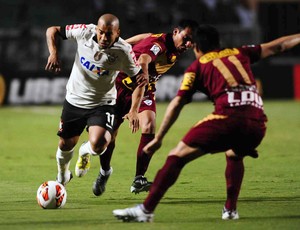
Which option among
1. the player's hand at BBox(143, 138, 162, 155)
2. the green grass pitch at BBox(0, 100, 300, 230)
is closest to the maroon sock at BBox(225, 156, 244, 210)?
the green grass pitch at BBox(0, 100, 300, 230)

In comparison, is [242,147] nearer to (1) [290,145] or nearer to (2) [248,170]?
(2) [248,170]

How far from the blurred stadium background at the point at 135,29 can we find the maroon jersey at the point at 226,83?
18.1 metres

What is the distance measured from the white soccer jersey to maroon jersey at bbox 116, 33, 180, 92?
0.89 metres

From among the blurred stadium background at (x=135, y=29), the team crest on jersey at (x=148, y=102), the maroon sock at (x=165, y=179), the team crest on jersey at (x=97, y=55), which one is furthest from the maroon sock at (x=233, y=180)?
the blurred stadium background at (x=135, y=29)

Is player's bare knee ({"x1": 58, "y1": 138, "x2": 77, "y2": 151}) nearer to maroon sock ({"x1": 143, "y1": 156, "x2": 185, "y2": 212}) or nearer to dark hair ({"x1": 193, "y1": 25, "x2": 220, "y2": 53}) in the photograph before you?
maroon sock ({"x1": 143, "y1": 156, "x2": 185, "y2": 212})

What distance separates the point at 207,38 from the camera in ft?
23.4

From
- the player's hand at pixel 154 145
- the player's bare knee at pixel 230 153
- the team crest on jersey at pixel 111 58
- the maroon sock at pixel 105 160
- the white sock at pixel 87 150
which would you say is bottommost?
the maroon sock at pixel 105 160

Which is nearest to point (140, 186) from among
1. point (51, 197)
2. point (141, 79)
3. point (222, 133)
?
point (141, 79)

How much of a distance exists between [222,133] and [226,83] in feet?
1.48

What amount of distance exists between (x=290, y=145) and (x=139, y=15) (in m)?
12.6

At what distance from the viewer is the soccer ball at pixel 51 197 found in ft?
26.8

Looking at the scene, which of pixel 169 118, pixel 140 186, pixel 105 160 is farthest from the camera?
pixel 105 160

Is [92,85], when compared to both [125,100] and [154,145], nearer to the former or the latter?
[125,100]

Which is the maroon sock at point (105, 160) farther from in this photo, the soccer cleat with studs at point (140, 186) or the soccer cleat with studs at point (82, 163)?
the soccer cleat with studs at point (140, 186)
